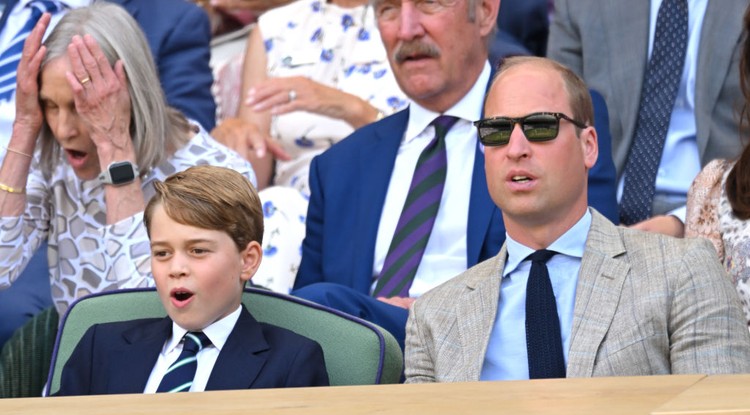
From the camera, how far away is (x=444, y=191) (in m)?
3.63

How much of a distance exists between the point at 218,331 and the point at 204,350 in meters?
0.05

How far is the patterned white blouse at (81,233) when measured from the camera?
3443 mm

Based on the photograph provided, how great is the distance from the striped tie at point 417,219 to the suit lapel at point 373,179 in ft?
0.20

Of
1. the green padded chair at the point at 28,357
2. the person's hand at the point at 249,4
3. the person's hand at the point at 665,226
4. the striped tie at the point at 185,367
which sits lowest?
the green padded chair at the point at 28,357

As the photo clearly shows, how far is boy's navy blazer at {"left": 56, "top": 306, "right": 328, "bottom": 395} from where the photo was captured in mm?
2576

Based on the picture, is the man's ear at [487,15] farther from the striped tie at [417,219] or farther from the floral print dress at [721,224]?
the floral print dress at [721,224]

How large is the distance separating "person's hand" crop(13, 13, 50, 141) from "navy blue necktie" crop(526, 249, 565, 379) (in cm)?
148

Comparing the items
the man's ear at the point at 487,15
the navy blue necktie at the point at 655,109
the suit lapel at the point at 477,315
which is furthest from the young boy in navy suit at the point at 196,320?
the navy blue necktie at the point at 655,109

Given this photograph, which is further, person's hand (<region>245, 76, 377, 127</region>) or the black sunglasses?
person's hand (<region>245, 76, 377, 127</region>)

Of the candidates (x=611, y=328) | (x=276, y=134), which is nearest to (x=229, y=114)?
(x=276, y=134)

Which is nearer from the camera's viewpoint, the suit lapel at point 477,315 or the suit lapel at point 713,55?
the suit lapel at point 477,315

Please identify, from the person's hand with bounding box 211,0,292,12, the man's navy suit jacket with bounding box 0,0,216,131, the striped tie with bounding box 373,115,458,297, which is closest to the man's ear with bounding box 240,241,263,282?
the striped tie with bounding box 373,115,458,297

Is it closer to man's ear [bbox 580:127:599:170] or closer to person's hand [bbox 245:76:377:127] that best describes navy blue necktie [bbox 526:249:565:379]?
man's ear [bbox 580:127:599:170]

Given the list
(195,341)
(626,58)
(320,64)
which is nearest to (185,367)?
(195,341)
